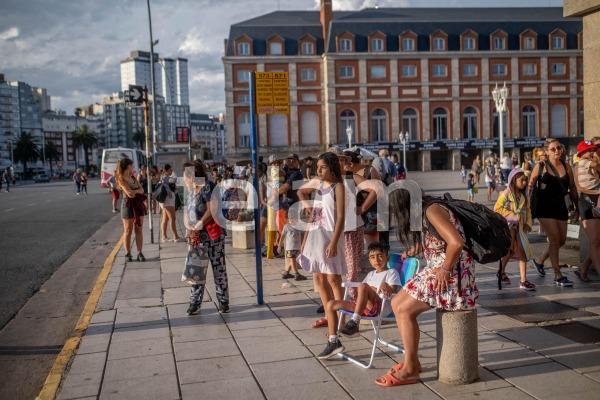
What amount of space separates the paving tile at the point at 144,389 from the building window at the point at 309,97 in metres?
60.0

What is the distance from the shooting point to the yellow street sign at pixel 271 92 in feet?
24.3

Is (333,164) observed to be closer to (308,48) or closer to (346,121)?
(346,121)

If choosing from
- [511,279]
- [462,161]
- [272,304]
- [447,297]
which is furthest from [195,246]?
[462,161]

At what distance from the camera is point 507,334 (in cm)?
584

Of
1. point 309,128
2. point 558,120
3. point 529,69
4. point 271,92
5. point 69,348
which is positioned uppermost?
point 529,69

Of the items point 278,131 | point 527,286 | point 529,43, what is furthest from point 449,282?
point 529,43

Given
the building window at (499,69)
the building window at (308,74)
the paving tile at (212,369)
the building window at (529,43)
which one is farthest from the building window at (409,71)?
the paving tile at (212,369)

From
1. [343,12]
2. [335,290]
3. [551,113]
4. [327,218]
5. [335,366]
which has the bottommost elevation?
[335,366]

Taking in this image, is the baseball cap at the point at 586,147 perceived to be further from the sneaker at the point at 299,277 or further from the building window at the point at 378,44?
the building window at the point at 378,44

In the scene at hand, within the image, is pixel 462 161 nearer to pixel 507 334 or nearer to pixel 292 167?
pixel 292 167

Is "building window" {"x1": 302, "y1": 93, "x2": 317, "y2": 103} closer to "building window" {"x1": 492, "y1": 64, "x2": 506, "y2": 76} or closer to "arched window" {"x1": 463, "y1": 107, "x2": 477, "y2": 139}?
"arched window" {"x1": 463, "y1": 107, "x2": 477, "y2": 139}

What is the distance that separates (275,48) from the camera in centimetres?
6281

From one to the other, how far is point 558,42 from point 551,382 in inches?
2677

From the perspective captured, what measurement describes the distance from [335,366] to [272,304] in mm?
2448
